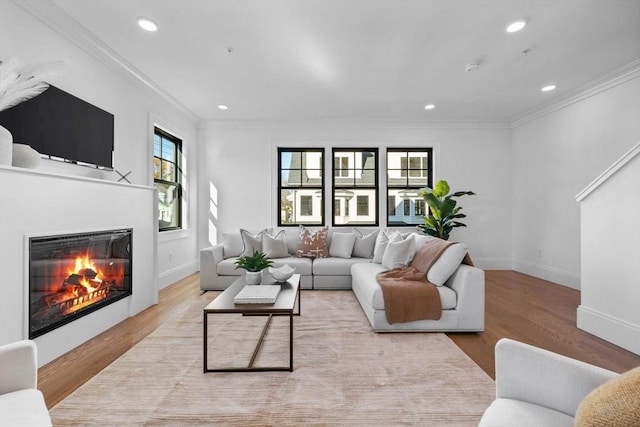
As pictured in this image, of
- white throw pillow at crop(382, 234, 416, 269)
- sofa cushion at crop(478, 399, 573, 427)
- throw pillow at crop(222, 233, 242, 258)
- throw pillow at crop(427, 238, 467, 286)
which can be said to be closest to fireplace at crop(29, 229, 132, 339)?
throw pillow at crop(222, 233, 242, 258)

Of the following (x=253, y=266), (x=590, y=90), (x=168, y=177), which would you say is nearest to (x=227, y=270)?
(x=253, y=266)

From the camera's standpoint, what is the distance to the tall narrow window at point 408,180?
550cm

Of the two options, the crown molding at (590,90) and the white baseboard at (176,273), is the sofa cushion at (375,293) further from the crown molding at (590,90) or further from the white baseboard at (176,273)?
the crown molding at (590,90)

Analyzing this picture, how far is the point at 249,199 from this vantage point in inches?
211

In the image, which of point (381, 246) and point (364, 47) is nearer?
point (364, 47)

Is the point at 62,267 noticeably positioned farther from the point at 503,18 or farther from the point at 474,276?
the point at 503,18

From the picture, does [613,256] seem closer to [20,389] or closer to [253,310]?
[253,310]

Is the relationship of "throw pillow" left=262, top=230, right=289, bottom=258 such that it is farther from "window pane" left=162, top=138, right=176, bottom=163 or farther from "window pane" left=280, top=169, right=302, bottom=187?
"window pane" left=162, top=138, right=176, bottom=163

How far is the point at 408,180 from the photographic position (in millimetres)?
5520

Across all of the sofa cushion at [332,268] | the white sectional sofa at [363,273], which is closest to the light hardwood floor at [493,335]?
the white sectional sofa at [363,273]

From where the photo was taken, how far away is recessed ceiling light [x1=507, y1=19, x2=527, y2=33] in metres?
2.57

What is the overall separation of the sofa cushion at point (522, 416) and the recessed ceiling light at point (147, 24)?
3.38m

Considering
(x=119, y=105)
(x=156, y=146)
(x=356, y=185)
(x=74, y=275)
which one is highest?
(x=119, y=105)

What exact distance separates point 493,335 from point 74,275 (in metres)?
3.51
